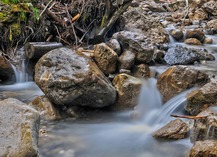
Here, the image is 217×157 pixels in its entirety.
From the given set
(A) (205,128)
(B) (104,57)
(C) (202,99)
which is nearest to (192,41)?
(B) (104,57)

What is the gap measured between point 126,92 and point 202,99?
1156 millimetres

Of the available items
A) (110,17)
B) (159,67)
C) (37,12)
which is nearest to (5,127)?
(159,67)

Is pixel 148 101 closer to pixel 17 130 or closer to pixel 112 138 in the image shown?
pixel 112 138

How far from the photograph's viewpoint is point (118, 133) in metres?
3.68

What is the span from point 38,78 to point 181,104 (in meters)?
2.16

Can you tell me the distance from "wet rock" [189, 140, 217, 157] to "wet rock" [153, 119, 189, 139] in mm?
526

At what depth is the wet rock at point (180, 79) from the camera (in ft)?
13.7

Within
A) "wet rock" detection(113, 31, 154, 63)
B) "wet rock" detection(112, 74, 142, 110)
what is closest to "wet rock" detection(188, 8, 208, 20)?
"wet rock" detection(113, 31, 154, 63)

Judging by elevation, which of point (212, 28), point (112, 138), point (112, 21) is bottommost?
point (112, 138)

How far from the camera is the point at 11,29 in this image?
5.79 m

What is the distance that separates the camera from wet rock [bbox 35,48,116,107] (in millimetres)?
3873

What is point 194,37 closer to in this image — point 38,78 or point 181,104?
point 181,104

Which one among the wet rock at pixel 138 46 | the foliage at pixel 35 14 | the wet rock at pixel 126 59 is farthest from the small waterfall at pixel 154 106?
the foliage at pixel 35 14

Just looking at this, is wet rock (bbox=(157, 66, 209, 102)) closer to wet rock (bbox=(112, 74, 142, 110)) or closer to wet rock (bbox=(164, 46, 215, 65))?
wet rock (bbox=(112, 74, 142, 110))
